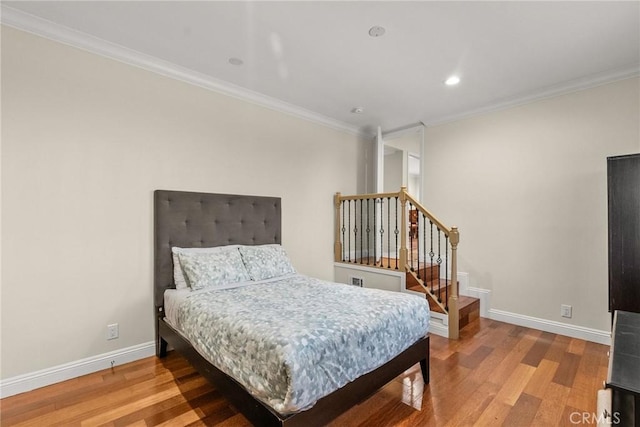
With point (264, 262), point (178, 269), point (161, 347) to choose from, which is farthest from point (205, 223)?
point (161, 347)

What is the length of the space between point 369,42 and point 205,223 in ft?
7.25

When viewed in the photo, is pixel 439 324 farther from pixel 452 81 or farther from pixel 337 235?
pixel 452 81

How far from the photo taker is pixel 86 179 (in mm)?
2424

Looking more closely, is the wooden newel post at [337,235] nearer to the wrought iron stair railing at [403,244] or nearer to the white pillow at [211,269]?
the wrought iron stair railing at [403,244]

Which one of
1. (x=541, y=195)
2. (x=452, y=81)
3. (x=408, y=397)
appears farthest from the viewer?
(x=541, y=195)

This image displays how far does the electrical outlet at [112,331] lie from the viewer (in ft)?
8.27

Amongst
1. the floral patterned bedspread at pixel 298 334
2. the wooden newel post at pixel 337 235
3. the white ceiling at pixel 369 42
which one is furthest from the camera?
the wooden newel post at pixel 337 235

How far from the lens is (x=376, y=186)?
4773 mm

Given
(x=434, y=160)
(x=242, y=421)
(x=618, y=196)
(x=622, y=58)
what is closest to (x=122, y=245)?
(x=242, y=421)

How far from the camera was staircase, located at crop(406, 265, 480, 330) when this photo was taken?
3346mm

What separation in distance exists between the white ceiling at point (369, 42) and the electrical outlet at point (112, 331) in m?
2.25

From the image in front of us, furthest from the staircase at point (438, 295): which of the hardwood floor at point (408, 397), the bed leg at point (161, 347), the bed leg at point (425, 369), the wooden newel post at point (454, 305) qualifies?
the bed leg at point (161, 347)

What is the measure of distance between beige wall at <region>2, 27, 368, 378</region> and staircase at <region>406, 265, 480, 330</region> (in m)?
2.36

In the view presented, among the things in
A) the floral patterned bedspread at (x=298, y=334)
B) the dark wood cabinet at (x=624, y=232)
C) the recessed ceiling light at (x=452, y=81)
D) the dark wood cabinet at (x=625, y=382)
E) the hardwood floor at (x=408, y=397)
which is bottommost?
the hardwood floor at (x=408, y=397)
